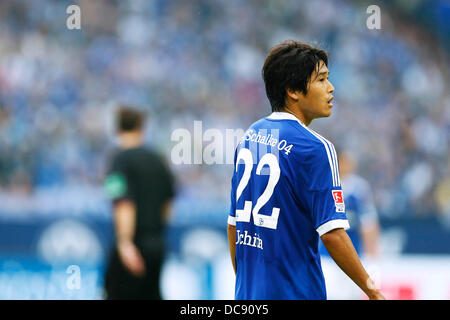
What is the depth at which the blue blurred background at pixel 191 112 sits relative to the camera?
861cm

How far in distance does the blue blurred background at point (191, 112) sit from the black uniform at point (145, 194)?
2.40 meters

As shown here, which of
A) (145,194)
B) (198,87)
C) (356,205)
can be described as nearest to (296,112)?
(145,194)

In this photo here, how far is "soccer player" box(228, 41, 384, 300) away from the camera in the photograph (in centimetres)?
281

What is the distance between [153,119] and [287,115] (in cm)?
727

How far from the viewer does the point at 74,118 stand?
1024 centimetres

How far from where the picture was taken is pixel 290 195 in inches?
113

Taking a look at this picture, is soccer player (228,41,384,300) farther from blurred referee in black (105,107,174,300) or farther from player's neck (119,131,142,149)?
player's neck (119,131,142,149)

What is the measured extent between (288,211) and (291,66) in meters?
0.62

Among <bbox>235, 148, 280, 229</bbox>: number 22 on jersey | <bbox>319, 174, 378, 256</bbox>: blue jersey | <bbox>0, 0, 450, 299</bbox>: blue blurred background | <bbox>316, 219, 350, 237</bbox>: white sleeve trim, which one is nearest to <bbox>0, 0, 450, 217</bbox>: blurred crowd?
<bbox>0, 0, 450, 299</bbox>: blue blurred background

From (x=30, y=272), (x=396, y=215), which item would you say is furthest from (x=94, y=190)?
(x=396, y=215)

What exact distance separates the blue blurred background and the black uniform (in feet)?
7.88

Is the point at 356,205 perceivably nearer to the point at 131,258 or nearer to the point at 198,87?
the point at 131,258

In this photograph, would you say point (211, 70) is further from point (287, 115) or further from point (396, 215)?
point (287, 115)

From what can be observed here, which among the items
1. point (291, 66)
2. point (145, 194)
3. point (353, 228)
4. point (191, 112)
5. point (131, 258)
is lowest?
point (131, 258)
